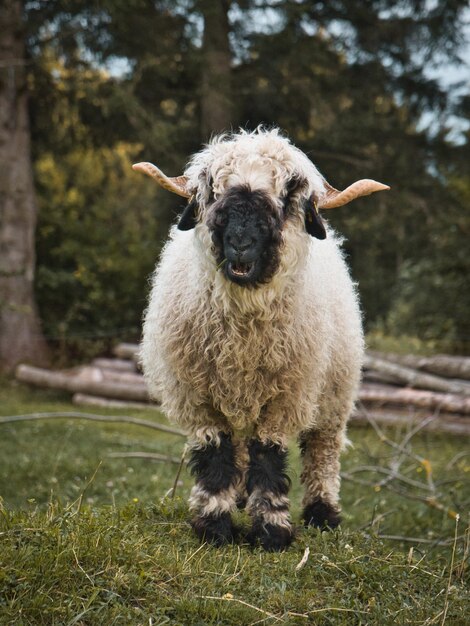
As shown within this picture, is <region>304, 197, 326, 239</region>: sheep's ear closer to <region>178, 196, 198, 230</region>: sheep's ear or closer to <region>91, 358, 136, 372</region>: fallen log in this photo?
<region>178, 196, 198, 230</region>: sheep's ear

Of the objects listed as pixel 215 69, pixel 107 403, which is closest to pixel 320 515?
pixel 107 403

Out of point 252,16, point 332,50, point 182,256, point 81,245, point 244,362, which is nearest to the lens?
point 244,362

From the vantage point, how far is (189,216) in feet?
14.3

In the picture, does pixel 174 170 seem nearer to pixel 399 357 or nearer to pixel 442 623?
pixel 399 357

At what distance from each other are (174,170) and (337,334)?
10.3 metres

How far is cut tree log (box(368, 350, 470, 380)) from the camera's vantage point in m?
11.4

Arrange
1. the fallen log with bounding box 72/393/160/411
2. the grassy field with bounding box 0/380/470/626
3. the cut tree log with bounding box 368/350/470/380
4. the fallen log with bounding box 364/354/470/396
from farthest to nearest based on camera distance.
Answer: the fallen log with bounding box 72/393/160/411 < the cut tree log with bounding box 368/350/470/380 < the fallen log with bounding box 364/354/470/396 < the grassy field with bounding box 0/380/470/626

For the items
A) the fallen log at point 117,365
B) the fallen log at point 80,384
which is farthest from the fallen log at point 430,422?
the fallen log at point 117,365

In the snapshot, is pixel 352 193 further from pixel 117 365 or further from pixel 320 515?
pixel 117 365

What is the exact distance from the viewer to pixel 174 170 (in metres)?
14.7

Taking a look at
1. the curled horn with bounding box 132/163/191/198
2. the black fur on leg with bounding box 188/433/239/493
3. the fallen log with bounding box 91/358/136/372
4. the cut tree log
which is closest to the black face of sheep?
the curled horn with bounding box 132/163/191/198

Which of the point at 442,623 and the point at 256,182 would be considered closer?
the point at 442,623

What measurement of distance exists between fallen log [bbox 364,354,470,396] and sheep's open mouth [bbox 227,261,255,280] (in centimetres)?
761

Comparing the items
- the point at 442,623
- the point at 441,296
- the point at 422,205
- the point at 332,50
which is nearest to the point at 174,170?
the point at 332,50
